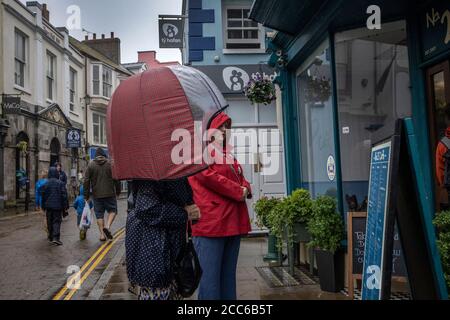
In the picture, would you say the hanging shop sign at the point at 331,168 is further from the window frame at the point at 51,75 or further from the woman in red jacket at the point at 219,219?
the window frame at the point at 51,75

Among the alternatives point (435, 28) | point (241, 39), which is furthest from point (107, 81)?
point (435, 28)

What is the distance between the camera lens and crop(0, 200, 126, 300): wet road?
6198 millimetres

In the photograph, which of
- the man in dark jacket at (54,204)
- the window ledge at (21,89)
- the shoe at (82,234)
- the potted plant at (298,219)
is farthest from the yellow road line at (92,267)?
the window ledge at (21,89)

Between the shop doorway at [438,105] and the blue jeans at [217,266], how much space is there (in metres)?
2.60

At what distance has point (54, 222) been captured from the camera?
10.1 metres

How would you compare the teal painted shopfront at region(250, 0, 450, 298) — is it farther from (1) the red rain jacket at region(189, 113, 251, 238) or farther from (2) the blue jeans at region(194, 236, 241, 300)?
(2) the blue jeans at region(194, 236, 241, 300)

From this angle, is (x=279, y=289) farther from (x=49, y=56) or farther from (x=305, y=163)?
(x=49, y=56)

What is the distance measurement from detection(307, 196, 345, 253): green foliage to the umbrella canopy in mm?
2751

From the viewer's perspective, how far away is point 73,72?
2978 centimetres

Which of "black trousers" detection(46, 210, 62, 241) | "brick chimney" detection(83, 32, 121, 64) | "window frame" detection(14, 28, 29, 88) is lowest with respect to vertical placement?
"black trousers" detection(46, 210, 62, 241)

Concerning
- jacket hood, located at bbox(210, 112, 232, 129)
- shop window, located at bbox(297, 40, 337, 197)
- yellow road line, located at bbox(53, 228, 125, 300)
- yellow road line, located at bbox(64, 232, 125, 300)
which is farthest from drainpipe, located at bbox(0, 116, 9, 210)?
jacket hood, located at bbox(210, 112, 232, 129)
